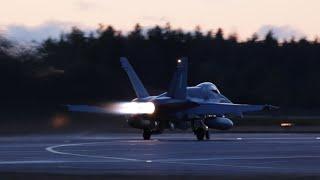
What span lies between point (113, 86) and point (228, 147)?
82.4ft

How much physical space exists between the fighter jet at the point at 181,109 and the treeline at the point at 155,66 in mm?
5671

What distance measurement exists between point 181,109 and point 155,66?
167 feet

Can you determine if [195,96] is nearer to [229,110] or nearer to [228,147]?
[229,110]

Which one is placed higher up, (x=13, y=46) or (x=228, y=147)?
(x=13, y=46)

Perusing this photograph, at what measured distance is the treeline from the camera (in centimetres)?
5382

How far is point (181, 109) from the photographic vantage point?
47.2 m

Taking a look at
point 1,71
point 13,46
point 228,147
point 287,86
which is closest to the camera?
point 228,147

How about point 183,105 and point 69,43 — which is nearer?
point 183,105

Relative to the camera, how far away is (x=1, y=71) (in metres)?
54.0

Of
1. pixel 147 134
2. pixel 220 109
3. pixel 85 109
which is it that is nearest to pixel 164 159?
pixel 147 134

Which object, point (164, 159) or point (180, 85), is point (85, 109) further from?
point (164, 159)

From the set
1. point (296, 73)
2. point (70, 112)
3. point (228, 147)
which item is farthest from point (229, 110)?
point (296, 73)

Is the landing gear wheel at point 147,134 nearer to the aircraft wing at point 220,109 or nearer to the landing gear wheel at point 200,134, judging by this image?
Result: the aircraft wing at point 220,109

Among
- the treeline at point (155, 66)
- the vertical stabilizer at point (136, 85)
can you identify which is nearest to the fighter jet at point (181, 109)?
the vertical stabilizer at point (136, 85)
